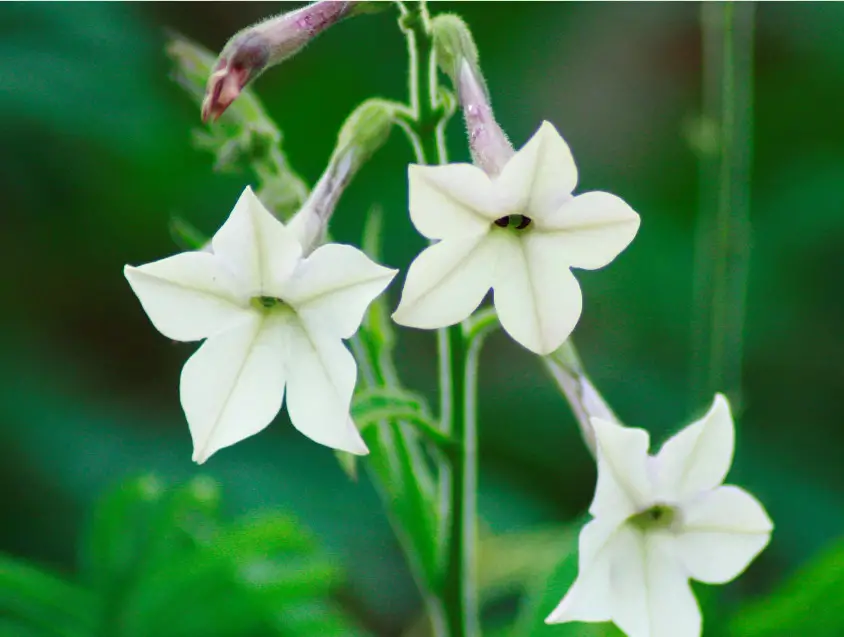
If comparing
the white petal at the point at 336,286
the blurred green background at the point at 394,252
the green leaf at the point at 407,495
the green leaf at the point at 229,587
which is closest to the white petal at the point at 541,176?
the white petal at the point at 336,286

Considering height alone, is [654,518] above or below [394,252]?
below

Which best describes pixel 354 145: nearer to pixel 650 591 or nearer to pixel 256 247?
pixel 256 247

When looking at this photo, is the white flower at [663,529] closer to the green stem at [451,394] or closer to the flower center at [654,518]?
the flower center at [654,518]

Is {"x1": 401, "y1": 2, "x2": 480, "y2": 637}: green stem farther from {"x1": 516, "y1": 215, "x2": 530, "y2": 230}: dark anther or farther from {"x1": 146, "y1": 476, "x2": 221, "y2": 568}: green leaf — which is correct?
{"x1": 146, "y1": 476, "x2": 221, "y2": 568}: green leaf

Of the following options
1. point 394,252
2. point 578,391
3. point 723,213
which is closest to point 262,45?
point 578,391

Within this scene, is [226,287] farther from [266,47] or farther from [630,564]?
[630,564]

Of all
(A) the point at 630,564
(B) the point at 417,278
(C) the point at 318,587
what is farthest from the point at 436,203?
(C) the point at 318,587
